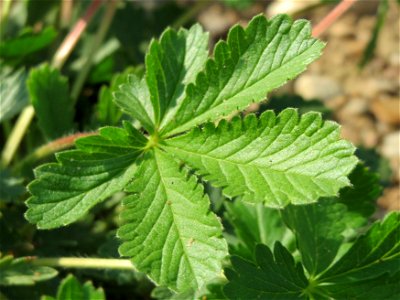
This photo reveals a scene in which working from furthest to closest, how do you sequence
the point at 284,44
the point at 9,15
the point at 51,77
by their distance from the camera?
the point at 9,15 → the point at 51,77 → the point at 284,44

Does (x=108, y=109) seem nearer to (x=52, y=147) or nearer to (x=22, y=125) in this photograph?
(x=52, y=147)

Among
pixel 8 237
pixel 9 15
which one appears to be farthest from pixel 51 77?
pixel 9 15

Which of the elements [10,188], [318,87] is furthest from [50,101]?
[318,87]

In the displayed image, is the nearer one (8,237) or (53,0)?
(8,237)

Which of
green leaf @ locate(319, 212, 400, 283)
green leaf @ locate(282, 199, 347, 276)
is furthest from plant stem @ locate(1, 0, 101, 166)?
green leaf @ locate(319, 212, 400, 283)

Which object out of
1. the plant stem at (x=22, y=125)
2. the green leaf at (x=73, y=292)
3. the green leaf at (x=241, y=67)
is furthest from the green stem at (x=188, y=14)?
the green leaf at (x=73, y=292)

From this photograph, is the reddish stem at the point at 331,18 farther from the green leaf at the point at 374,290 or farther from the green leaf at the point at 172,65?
the green leaf at the point at 374,290

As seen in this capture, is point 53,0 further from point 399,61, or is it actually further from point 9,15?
point 399,61
